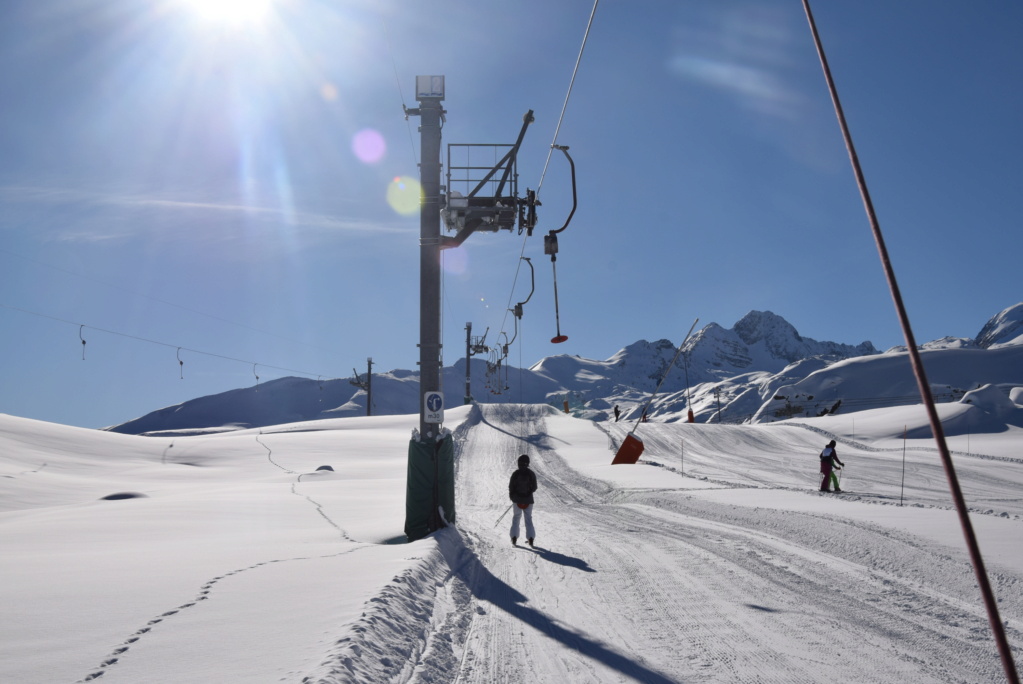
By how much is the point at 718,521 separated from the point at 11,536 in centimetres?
1244

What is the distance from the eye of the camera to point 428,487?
1133cm

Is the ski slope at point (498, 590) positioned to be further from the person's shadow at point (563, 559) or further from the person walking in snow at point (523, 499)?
the person walking in snow at point (523, 499)

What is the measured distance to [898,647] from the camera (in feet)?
17.5

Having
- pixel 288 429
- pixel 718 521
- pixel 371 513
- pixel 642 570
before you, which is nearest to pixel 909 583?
pixel 642 570

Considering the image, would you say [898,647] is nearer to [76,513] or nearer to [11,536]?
[11,536]

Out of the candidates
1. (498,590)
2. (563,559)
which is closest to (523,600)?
(498,590)

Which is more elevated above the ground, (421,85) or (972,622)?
(421,85)

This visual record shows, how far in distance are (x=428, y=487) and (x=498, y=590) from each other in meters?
3.89

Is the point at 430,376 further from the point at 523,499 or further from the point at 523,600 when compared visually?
the point at 523,600

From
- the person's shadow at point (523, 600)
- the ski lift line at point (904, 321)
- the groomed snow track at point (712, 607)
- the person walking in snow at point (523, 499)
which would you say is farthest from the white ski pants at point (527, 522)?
the ski lift line at point (904, 321)

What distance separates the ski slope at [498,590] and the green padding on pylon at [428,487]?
446 millimetres

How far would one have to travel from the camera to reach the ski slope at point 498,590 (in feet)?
15.5

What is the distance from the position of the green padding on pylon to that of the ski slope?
1.46 feet

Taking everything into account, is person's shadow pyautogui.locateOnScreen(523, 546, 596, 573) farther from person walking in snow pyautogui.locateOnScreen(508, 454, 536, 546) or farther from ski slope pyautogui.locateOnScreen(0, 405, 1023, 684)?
person walking in snow pyautogui.locateOnScreen(508, 454, 536, 546)
